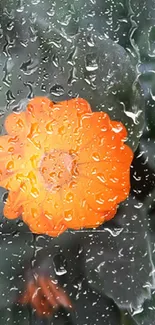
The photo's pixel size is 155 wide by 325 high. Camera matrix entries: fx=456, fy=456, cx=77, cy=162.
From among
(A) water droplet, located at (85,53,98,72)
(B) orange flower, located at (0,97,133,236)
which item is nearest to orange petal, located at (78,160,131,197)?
(B) orange flower, located at (0,97,133,236)

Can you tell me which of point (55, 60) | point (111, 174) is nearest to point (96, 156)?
point (111, 174)

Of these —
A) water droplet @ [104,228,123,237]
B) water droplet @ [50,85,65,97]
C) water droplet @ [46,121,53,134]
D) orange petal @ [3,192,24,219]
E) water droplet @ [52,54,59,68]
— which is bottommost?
water droplet @ [104,228,123,237]

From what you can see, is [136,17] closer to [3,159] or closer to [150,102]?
[150,102]

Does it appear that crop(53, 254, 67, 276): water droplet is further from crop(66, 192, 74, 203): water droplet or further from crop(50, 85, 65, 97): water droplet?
crop(50, 85, 65, 97): water droplet

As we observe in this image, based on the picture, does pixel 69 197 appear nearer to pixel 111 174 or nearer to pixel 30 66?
pixel 111 174

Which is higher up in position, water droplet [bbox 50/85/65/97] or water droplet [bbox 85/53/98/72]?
water droplet [bbox 85/53/98/72]

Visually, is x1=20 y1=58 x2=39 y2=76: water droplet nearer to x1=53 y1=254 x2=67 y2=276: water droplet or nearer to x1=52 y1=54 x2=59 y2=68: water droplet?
x1=52 y1=54 x2=59 y2=68: water droplet

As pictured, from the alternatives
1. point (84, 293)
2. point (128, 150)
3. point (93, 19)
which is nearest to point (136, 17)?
point (93, 19)
